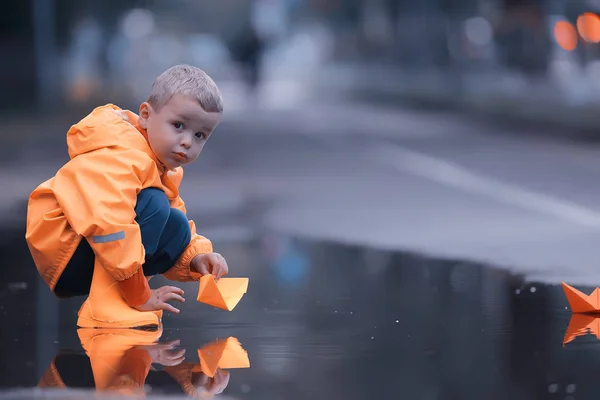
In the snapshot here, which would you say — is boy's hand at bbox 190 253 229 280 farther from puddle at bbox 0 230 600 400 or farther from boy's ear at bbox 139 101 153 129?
boy's ear at bbox 139 101 153 129

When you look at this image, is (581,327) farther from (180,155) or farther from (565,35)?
(565,35)

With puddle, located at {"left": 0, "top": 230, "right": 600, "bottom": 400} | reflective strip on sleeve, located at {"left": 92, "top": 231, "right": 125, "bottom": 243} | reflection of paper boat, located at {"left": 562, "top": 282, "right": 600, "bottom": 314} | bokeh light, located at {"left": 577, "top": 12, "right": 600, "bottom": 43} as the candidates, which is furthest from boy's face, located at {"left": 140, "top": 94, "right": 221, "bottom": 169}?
bokeh light, located at {"left": 577, "top": 12, "right": 600, "bottom": 43}

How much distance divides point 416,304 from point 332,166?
926 cm

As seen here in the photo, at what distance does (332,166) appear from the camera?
49.5 ft

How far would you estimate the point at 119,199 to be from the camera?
4793mm

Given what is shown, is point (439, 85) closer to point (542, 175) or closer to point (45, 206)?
point (542, 175)

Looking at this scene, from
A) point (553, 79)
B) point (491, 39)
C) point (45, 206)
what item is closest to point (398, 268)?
point (45, 206)

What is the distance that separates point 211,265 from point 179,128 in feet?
2.01

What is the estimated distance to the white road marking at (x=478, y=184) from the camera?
996cm

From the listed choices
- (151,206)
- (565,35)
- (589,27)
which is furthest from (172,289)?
(565,35)

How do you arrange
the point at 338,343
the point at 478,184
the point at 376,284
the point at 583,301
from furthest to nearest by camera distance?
the point at 478,184 → the point at 376,284 → the point at 583,301 → the point at 338,343

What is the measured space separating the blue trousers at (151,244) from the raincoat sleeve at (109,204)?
0.40ft

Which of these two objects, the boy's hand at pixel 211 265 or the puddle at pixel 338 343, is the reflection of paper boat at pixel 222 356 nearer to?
the puddle at pixel 338 343

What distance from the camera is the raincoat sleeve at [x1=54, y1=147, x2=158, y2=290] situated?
4762 millimetres
